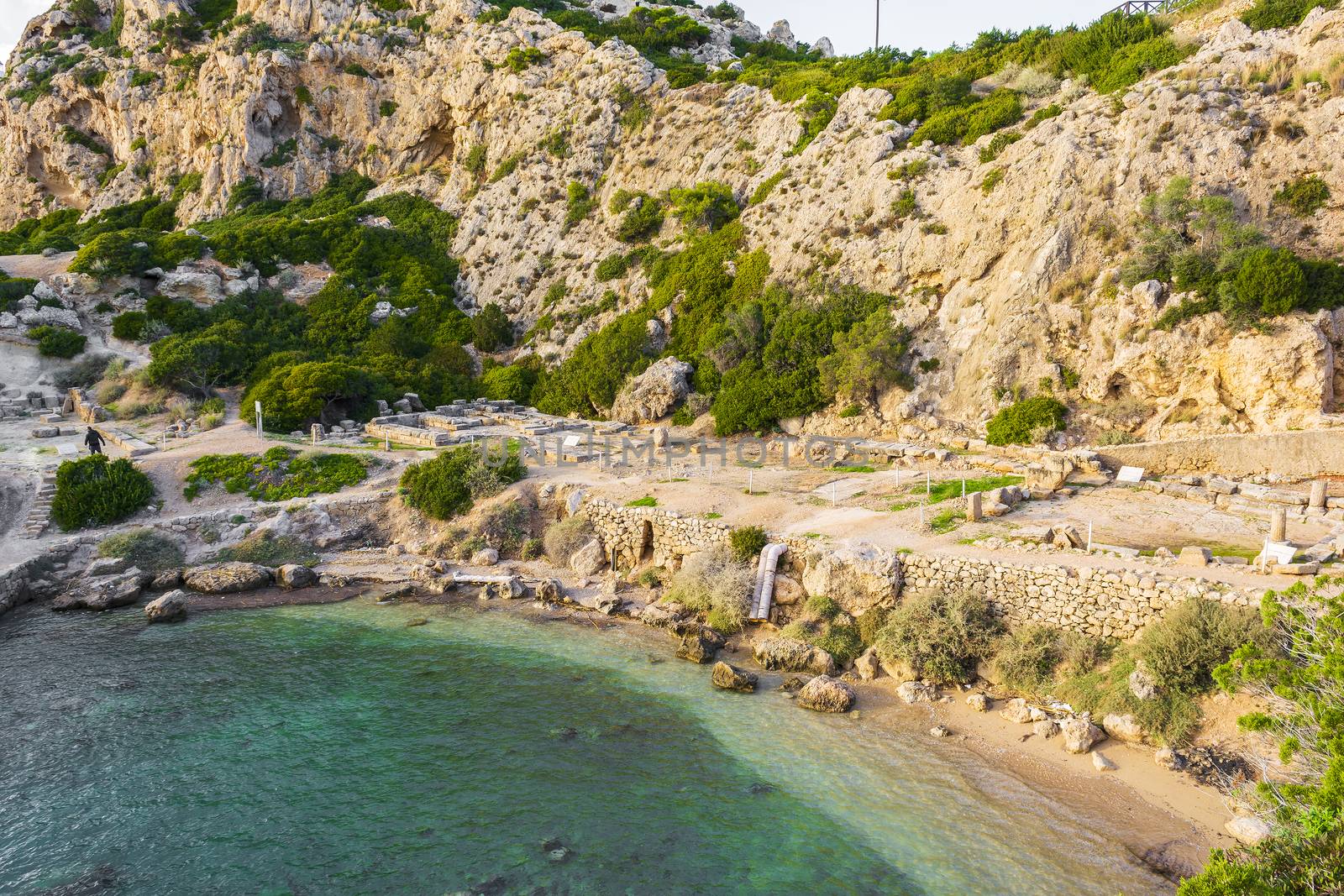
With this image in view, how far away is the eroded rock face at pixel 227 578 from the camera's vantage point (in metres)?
19.4

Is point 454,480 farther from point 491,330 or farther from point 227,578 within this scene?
point 491,330

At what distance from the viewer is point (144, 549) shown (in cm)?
2089

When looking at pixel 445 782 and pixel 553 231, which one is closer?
pixel 445 782

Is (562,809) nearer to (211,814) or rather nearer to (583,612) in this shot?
(211,814)

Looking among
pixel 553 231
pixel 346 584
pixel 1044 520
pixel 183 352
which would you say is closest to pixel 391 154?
pixel 553 231

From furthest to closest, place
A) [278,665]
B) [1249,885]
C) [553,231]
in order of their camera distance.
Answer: [553,231] < [278,665] < [1249,885]

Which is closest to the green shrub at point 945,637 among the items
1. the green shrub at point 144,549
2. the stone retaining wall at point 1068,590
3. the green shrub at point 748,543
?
the stone retaining wall at point 1068,590

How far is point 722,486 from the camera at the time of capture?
72.0 feet

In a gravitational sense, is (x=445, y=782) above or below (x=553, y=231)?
below

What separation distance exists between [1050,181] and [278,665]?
30.3 metres

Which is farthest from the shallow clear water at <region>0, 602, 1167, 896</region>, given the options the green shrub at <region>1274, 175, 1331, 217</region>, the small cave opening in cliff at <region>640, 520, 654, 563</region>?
the green shrub at <region>1274, 175, 1331, 217</region>

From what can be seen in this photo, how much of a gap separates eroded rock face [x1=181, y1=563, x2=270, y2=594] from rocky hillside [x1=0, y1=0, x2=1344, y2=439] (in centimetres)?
2088

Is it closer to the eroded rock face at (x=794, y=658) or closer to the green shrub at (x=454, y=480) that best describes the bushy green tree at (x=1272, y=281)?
the eroded rock face at (x=794, y=658)

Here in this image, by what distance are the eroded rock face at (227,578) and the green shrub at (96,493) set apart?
4173 mm
